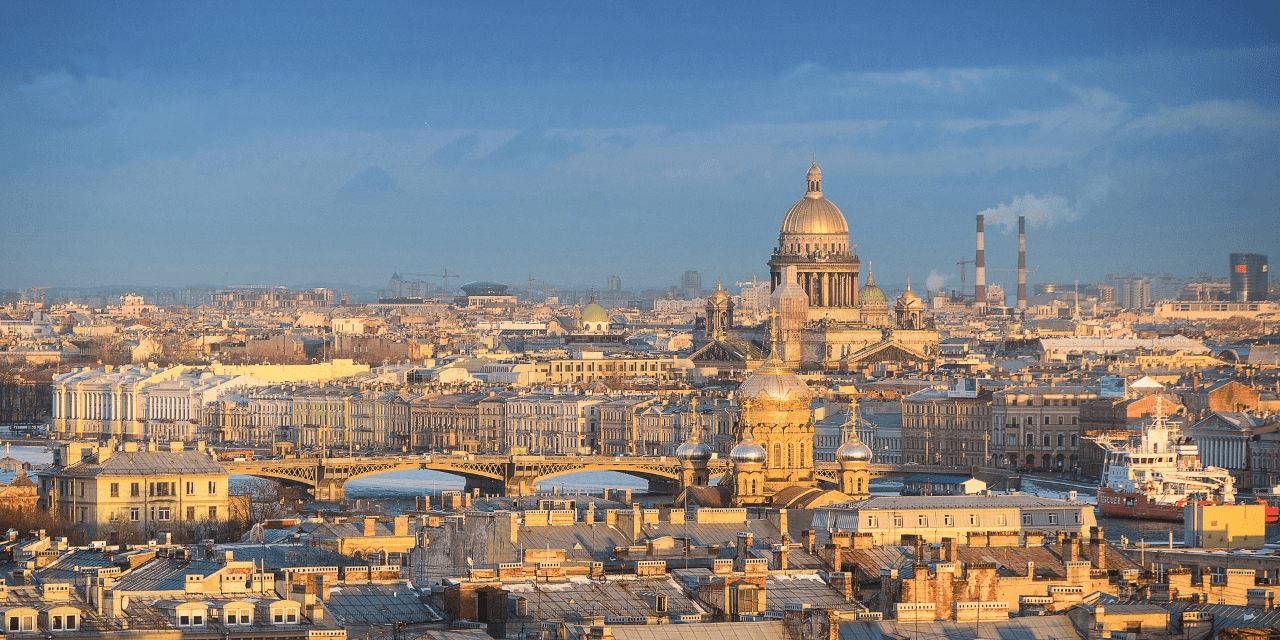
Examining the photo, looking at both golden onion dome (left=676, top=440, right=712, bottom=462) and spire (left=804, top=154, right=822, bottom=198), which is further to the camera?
spire (left=804, top=154, right=822, bottom=198)

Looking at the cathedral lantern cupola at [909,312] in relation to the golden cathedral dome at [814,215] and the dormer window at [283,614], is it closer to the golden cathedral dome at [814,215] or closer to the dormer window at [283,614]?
the golden cathedral dome at [814,215]

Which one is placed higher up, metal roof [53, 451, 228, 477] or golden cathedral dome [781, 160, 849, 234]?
golden cathedral dome [781, 160, 849, 234]

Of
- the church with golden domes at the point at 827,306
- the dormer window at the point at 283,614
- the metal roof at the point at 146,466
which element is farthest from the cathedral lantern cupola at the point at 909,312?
the dormer window at the point at 283,614

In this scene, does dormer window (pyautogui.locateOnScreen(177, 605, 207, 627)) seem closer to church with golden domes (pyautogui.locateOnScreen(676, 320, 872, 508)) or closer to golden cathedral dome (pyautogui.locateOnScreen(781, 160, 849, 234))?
church with golden domes (pyautogui.locateOnScreen(676, 320, 872, 508))

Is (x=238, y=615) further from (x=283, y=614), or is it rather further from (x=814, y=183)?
(x=814, y=183)

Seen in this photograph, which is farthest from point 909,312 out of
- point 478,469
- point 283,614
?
point 283,614

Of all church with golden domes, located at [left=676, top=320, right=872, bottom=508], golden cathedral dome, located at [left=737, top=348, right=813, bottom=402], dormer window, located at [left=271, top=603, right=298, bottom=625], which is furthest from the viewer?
golden cathedral dome, located at [left=737, top=348, right=813, bottom=402]

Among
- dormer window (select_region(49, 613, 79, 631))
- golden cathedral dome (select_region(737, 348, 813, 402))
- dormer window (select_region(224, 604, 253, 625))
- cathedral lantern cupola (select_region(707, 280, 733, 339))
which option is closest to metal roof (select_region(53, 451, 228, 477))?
golden cathedral dome (select_region(737, 348, 813, 402))

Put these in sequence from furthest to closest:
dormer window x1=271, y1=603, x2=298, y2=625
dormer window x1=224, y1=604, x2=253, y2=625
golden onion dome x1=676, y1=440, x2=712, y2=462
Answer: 1. golden onion dome x1=676, y1=440, x2=712, y2=462
2. dormer window x1=271, y1=603, x2=298, y2=625
3. dormer window x1=224, y1=604, x2=253, y2=625

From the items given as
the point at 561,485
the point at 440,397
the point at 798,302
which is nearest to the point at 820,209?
the point at 798,302
